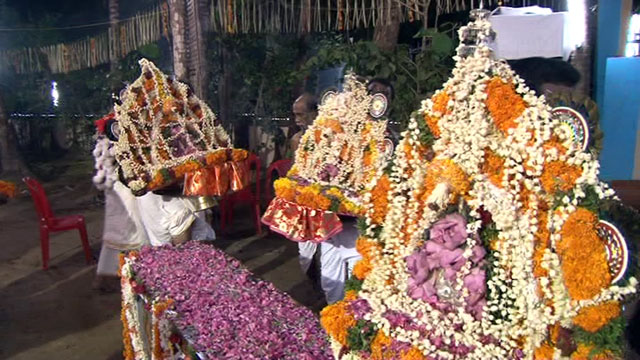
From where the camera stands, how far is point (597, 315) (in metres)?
2.22

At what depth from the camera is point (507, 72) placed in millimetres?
2469

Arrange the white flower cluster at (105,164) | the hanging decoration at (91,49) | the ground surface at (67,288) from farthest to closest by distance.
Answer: the hanging decoration at (91,49)
the white flower cluster at (105,164)
the ground surface at (67,288)

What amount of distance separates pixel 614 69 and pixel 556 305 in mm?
5828

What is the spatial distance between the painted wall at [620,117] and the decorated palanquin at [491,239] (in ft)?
17.6

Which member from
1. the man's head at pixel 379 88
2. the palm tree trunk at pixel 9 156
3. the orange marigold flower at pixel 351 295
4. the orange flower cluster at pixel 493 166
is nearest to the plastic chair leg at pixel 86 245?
the man's head at pixel 379 88

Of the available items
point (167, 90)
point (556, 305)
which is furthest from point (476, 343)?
point (167, 90)

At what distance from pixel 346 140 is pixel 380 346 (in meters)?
3.43

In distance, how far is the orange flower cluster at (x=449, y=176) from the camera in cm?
244

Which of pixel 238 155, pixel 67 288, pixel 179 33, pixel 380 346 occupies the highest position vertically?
pixel 179 33

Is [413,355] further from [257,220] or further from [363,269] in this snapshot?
[257,220]

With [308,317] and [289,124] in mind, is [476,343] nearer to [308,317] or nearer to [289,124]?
[308,317]

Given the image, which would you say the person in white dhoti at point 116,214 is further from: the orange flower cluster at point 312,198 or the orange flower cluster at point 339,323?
the orange flower cluster at point 339,323

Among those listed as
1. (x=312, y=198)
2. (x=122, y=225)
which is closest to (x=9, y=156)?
(x=122, y=225)

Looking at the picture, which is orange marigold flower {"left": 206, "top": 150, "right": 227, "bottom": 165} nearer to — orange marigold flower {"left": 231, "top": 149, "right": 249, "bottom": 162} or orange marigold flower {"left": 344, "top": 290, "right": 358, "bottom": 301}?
orange marigold flower {"left": 231, "top": 149, "right": 249, "bottom": 162}
